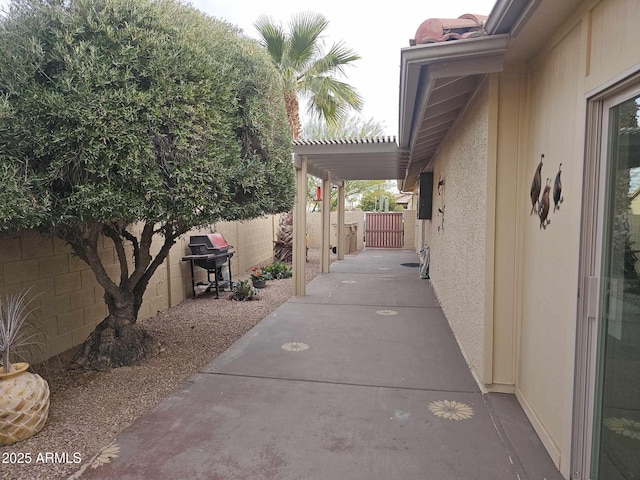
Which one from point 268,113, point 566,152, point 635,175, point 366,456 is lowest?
point 366,456

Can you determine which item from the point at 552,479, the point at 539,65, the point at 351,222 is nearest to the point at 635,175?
the point at 539,65

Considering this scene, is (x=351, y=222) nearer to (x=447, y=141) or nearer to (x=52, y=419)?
(x=447, y=141)

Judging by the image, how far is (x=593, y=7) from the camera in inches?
84.5

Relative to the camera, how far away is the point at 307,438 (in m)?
2.88

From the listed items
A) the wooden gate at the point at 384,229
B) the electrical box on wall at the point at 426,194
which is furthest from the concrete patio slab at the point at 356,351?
the wooden gate at the point at 384,229

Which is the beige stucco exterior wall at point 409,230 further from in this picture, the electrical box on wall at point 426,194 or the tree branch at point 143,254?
the tree branch at point 143,254

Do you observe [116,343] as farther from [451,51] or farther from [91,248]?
[451,51]

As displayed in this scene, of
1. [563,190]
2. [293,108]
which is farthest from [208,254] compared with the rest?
[563,190]

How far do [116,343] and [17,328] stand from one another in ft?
4.08

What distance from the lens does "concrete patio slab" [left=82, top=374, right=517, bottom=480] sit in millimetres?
2500

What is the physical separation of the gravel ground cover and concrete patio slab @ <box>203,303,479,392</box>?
39 centimetres

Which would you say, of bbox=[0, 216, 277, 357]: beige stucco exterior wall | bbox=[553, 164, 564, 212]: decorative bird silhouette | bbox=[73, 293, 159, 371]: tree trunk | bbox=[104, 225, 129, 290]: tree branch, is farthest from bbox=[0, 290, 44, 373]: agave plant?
bbox=[553, 164, 564, 212]: decorative bird silhouette

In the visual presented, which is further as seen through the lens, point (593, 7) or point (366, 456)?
point (366, 456)

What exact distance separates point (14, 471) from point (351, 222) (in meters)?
15.8
